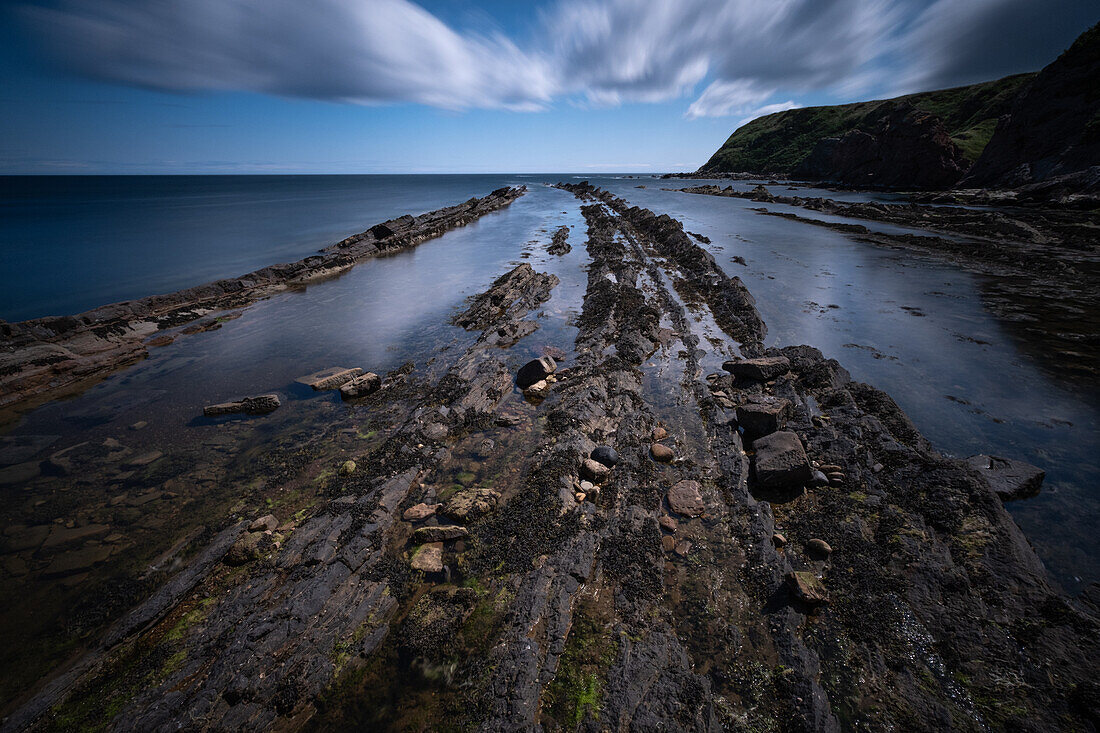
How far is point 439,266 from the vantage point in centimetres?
3033

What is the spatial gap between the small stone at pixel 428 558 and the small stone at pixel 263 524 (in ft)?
9.97

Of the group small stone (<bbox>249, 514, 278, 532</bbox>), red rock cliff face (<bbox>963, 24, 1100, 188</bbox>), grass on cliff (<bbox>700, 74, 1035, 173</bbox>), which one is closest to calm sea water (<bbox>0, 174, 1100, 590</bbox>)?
small stone (<bbox>249, 514, 278, 532</bbox>)

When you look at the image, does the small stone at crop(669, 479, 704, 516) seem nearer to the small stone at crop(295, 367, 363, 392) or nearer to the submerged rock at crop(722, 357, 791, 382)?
the submerged rock at crop(722, 357, 791, 382)

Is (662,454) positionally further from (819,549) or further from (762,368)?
(762,368)

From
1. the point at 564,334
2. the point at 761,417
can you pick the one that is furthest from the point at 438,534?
the point at 564,334

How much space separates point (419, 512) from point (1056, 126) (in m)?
92.9

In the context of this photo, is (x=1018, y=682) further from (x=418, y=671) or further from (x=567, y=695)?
(x=418, y=671)

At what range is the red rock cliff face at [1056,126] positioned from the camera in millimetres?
47469

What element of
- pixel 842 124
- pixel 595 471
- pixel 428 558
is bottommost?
pixel 428 558

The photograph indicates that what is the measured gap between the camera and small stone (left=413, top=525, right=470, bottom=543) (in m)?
6.84

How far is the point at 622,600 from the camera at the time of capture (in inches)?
225

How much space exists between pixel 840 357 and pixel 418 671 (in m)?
15.5

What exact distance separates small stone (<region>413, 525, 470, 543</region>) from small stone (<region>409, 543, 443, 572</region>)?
0.28ft

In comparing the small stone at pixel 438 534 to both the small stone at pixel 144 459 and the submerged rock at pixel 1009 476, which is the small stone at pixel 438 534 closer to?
the small stone at pixel 144 459
